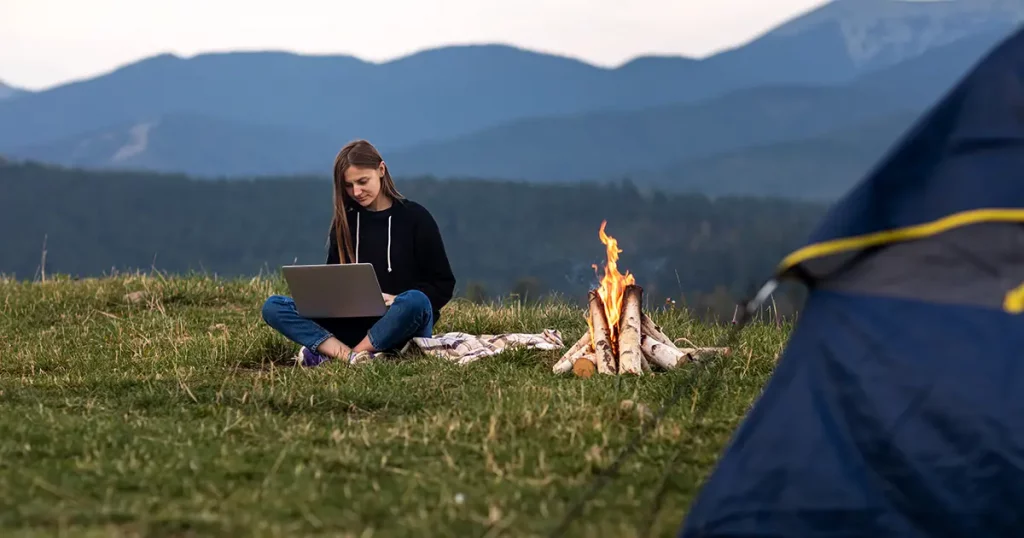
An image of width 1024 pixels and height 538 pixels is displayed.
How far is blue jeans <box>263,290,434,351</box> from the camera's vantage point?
9.41 m

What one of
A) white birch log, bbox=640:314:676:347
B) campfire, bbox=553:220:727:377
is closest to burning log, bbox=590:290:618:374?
campfire, bbox=553:220:727:377

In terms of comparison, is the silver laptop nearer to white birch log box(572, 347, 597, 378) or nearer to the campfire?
the campfire

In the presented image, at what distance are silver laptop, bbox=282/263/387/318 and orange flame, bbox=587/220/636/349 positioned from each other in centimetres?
175

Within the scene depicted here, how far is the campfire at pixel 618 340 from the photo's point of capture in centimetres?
865

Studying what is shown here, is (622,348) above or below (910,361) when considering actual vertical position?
below

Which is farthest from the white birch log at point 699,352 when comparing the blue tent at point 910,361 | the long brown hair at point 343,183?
the blue tent at point 910,361

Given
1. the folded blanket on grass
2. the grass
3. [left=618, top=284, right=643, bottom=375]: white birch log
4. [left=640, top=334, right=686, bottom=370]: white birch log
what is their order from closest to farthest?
1. the grass
2. [left=618, top=284, right=643, bottom=375]: white birch log
3. [left=640, top=334, right=686, bottom=370]: white birch log
4. the folded blanket on grass

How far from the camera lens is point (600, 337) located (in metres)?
8.79

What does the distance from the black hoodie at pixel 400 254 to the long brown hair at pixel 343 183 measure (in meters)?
0.08

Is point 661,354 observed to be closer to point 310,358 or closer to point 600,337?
point 600,337

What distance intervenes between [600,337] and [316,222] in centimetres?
16103

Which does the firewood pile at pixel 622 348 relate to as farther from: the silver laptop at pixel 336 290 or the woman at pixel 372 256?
the silver laptop at pixel 336 290

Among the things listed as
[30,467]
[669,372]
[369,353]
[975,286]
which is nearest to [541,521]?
[975,286]

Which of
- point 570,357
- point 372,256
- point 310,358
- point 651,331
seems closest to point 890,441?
point 570,357
